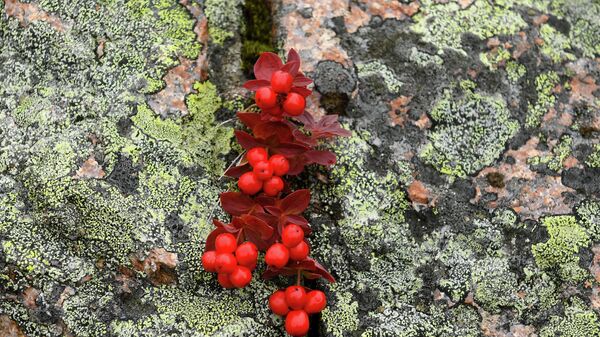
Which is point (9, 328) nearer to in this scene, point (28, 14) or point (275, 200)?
point (275, 200)

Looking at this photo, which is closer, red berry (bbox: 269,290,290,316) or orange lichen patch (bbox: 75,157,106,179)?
red berry (bbox: 269,290,290,316)

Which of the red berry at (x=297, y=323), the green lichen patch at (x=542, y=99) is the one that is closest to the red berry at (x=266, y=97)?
the red berry at (x=297, y=323)

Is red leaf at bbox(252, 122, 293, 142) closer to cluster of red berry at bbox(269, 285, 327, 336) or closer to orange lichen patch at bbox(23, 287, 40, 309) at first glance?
cluster of red berry at bbox(269, 285, 327, 336)

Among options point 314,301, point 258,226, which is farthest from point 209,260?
point 314,301

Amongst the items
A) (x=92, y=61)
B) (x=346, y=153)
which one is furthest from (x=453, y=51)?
(x=92, y=61)

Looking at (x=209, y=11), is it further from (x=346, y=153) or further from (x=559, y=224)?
(x=559, y=224)

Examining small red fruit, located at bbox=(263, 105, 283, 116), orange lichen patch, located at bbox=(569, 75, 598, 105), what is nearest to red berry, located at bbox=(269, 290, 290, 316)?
small red fruit, located at bbox=(263, 105, 283, 116)

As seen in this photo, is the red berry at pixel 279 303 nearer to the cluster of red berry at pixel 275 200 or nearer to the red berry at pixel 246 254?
the cluster of red berry at pixel 275 200
